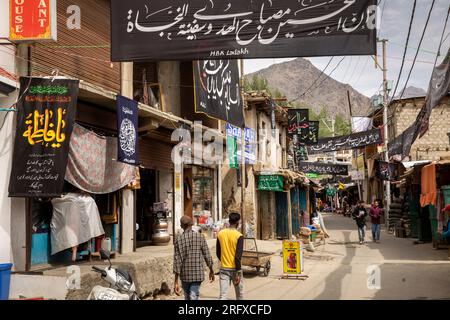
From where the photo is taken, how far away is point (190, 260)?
286 inches

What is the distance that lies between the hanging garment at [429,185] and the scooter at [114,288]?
12.0m

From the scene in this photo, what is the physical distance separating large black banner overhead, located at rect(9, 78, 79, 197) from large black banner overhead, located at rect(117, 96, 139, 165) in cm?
165

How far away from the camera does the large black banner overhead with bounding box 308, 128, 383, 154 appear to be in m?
26.5

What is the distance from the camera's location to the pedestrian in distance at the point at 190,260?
284 inches

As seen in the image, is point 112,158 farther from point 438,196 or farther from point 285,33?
point 438,196

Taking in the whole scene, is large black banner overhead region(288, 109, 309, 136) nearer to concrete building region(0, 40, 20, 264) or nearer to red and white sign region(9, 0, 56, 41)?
red and white sign region(9, 0, 56, 41)

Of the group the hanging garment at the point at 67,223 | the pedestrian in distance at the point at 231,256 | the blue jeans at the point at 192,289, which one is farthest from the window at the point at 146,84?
the blue jeans at the point at 192,289

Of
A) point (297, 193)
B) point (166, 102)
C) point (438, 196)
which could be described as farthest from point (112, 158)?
point (297, 193)

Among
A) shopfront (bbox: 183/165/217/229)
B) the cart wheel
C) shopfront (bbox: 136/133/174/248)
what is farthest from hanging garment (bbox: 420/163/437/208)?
shopfront (bbox: 136/133/174/248)

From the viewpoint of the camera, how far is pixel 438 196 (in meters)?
15.4

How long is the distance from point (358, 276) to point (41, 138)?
28.4ft

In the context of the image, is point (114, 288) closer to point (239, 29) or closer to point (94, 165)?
point (94, 165)

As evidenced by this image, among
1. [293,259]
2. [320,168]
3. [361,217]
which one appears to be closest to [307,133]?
[361,217]
